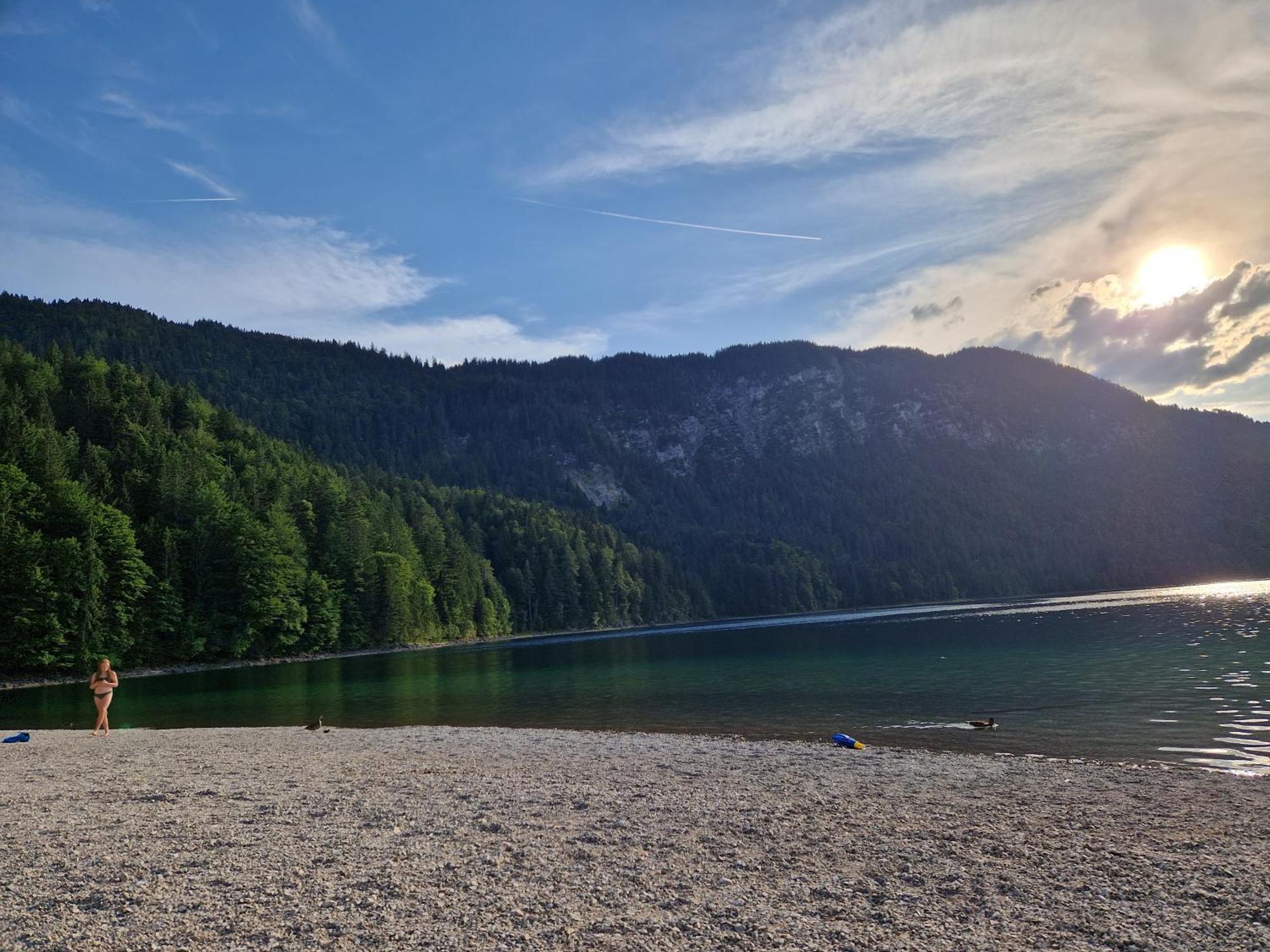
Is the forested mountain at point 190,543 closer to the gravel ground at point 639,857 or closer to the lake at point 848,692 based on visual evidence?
the lake at point 848,692

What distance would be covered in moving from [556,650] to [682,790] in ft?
242

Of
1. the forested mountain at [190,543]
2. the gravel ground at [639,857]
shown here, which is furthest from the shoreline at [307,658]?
the gravel ground at [639,857]

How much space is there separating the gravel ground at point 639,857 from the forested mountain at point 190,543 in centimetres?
5043

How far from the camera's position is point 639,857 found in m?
12.2

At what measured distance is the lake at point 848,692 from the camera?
2648 centimetres

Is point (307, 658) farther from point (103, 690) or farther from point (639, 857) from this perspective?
point (639, 857)

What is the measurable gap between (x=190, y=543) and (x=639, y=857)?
8130 cm

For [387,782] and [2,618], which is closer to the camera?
[387,782]

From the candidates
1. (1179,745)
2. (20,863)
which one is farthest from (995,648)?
(20,863)

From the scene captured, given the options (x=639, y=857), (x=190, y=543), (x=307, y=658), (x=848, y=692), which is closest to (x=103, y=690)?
(x=639, y=857)

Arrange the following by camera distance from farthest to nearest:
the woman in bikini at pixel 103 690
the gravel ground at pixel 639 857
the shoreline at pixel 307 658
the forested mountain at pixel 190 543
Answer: the forested mountain at pixel 190 543 → the shoreline at pixel 307 658 → the woman in bikini at pixel 103 690 → the gravel ground at pixel 639 857

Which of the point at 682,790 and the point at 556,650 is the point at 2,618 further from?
the point at 682,790

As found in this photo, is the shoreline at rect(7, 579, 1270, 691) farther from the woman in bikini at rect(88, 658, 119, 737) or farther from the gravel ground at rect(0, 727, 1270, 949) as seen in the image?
the gravel ground at rect(0, 727, 1270, 949)

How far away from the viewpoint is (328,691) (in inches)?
2045
